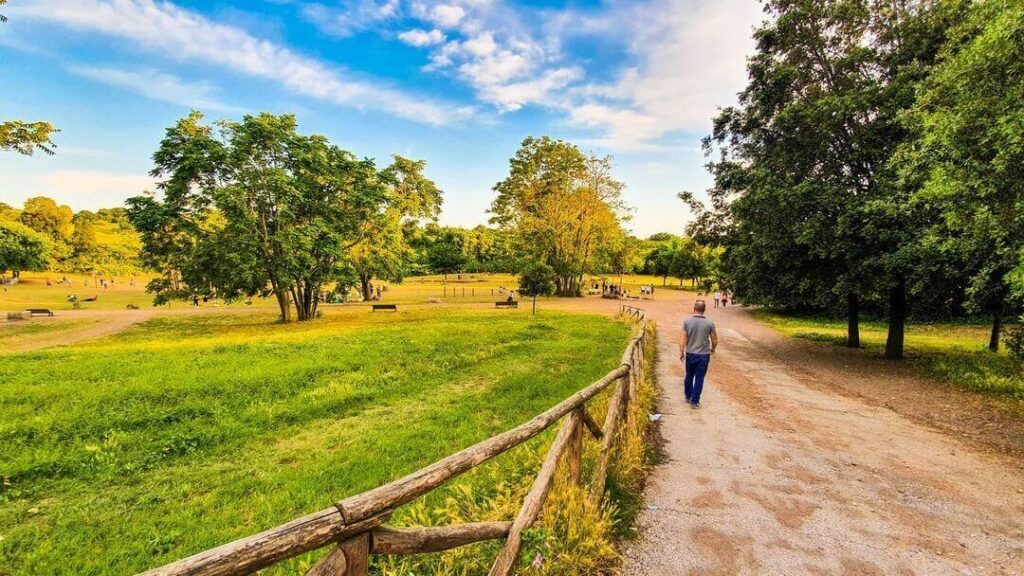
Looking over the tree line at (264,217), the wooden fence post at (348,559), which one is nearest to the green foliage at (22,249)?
the tree line at (264,217)

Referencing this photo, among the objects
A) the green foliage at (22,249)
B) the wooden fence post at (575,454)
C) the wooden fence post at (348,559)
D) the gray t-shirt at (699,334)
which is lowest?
the wooden fence post at (575,454)

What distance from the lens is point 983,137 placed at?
768 centimetres

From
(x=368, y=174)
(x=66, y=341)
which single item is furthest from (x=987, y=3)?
(x=66, y=341)

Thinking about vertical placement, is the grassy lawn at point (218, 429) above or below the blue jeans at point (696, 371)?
below

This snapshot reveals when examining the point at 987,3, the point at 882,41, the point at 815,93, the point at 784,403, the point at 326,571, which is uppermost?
the point at 882,41

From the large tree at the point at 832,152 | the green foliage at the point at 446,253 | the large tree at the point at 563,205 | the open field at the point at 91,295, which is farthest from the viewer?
the green foliage at the point at 446,253

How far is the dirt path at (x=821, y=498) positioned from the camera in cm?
396

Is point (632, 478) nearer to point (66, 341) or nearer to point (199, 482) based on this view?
point (199, 482)

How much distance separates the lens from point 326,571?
203 centimetres

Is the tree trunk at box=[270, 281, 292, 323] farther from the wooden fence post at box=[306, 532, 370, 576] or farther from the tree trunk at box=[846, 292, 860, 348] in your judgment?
the tree trunk at box=[846, 292, 860, 348]

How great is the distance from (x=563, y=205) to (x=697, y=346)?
38327 mm

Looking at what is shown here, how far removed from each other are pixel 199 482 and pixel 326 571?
5.86 metres

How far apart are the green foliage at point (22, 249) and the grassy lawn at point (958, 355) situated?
7458 cm

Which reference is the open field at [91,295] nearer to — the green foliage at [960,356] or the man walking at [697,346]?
the green foliage at [960,356]
